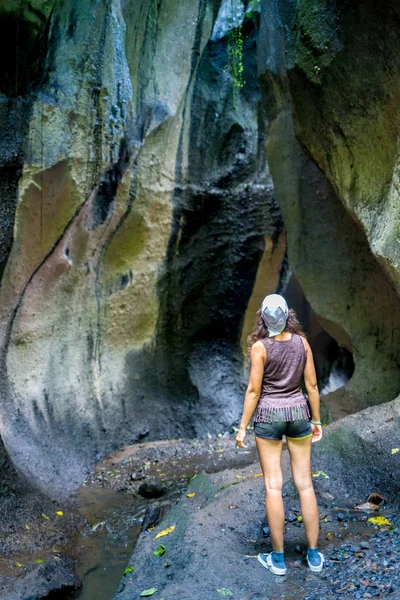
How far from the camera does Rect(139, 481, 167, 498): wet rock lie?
6.66 meters

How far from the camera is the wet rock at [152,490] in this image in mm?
Result: 6656

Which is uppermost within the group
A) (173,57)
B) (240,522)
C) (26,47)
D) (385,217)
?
(173,57)

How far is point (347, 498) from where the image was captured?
4.59 metres

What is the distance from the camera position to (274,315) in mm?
3566

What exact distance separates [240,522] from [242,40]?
852 centimetres

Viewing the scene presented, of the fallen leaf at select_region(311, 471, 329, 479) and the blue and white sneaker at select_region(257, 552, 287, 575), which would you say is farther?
the fallen leaf at select_region(311, 471, 329, 479)

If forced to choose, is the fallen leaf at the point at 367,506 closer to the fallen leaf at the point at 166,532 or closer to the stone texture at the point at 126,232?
the fallen leaf at the point at 166,532

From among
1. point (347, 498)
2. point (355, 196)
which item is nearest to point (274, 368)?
point (347, 498)

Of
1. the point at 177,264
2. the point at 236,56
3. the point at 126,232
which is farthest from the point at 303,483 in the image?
the point at 236,56

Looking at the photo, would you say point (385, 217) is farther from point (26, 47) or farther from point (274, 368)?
point (26, 47)

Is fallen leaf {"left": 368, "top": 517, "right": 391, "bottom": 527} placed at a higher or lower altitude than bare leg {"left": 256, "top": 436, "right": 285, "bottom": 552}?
lower

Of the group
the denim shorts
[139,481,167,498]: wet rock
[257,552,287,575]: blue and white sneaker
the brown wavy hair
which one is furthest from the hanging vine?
[257,552,287,575]: blue and white sneaker

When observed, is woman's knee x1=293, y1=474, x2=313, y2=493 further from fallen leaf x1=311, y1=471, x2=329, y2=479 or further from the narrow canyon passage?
fallen leaf x1=311, y1=471, x2=329, y2=479

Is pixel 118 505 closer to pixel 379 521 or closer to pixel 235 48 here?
pixel 379 521
